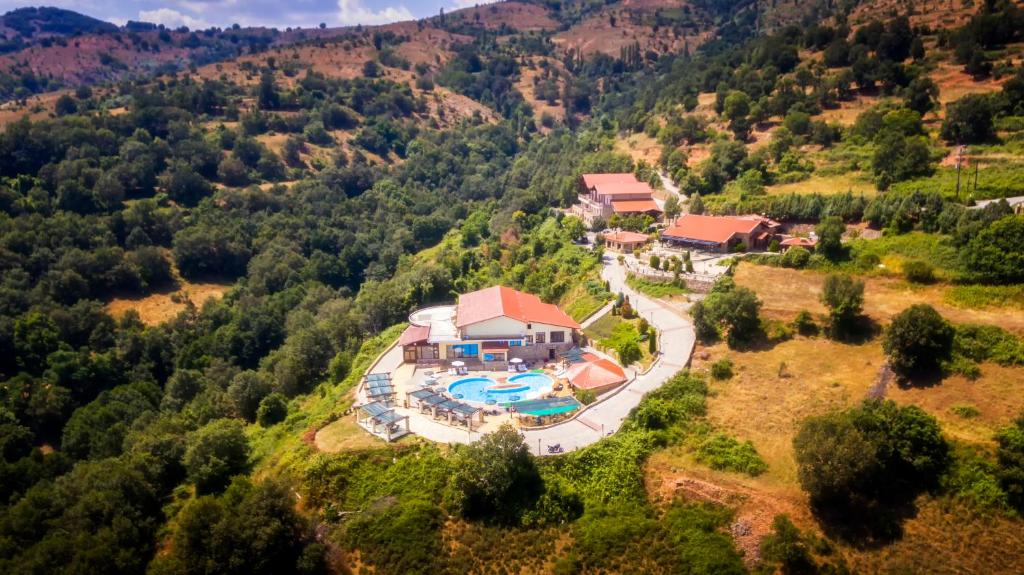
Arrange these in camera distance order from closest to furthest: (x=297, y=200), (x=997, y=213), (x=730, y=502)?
(x=730, y=502) → (x=997, y=213) → (x=297, y=200)

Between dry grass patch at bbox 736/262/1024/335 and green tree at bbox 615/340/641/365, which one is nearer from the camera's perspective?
dry grass patch at bbox 736/262/1024/335

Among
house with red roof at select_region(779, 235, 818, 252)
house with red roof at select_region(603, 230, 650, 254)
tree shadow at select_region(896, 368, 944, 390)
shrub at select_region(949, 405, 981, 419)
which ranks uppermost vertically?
house with red roof at select_region(779, 235, 818, 252)

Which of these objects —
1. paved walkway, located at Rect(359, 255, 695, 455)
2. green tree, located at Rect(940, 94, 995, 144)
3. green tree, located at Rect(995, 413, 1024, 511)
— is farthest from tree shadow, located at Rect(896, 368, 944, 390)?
green tree, located at Rect(940, 94, 995, 144)

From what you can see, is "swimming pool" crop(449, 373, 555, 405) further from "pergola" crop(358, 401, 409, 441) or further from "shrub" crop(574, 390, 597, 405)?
"pergola" crop(358, 401, 409, 441)

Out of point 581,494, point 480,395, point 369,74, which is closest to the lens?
point 581,494

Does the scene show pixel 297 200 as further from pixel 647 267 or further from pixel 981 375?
pixel 981 375

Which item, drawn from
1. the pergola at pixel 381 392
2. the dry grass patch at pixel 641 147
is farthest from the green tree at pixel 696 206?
the pergola at pixel 381 392

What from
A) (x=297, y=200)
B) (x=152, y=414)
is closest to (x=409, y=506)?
(x=152, y=414)
